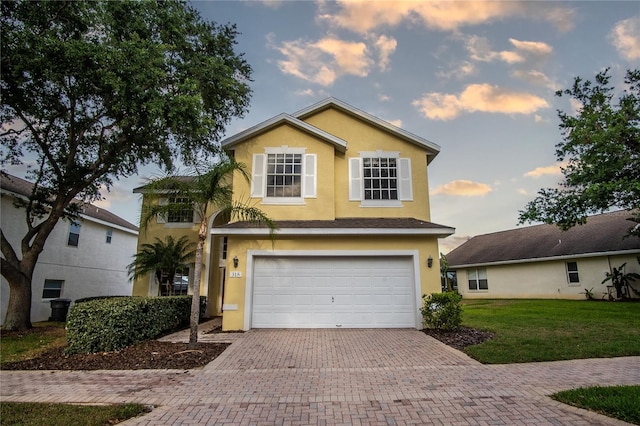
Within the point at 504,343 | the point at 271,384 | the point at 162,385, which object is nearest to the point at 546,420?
the point at 271,384

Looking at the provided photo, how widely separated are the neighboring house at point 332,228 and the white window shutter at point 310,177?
0.13 ft

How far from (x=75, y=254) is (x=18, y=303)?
A: 6.47 m

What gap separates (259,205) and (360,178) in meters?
4.15

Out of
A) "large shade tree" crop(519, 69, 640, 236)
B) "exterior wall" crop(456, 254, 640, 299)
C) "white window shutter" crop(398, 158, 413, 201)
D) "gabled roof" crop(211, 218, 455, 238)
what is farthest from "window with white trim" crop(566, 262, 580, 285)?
"gabled roof" crop(211, 218, 455, 238)

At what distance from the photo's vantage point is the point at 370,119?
14.2 m

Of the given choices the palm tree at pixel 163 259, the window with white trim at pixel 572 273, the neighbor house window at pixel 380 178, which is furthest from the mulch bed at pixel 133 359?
the window with white trim at pixel 572 273

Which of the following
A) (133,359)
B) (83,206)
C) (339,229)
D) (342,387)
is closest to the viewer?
(342,387)

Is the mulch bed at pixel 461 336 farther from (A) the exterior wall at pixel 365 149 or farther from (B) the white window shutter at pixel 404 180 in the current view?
(B) the white window shutter at pixel 404 180

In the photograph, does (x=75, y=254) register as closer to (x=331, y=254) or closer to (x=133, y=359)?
(x=133, y=359)

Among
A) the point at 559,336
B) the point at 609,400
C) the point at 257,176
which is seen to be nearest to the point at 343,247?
the point at 257,176

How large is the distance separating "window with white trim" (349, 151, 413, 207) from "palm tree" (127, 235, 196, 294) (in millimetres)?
8294

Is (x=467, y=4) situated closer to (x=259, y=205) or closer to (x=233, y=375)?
(x=259, y=205)

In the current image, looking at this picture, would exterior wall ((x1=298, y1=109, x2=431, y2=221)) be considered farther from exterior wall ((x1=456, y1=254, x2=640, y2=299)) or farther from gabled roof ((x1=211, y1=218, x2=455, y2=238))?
exterior wall ((x1=456, y1=254, x2=640, y2=299))

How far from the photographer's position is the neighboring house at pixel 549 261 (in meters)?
19.6
